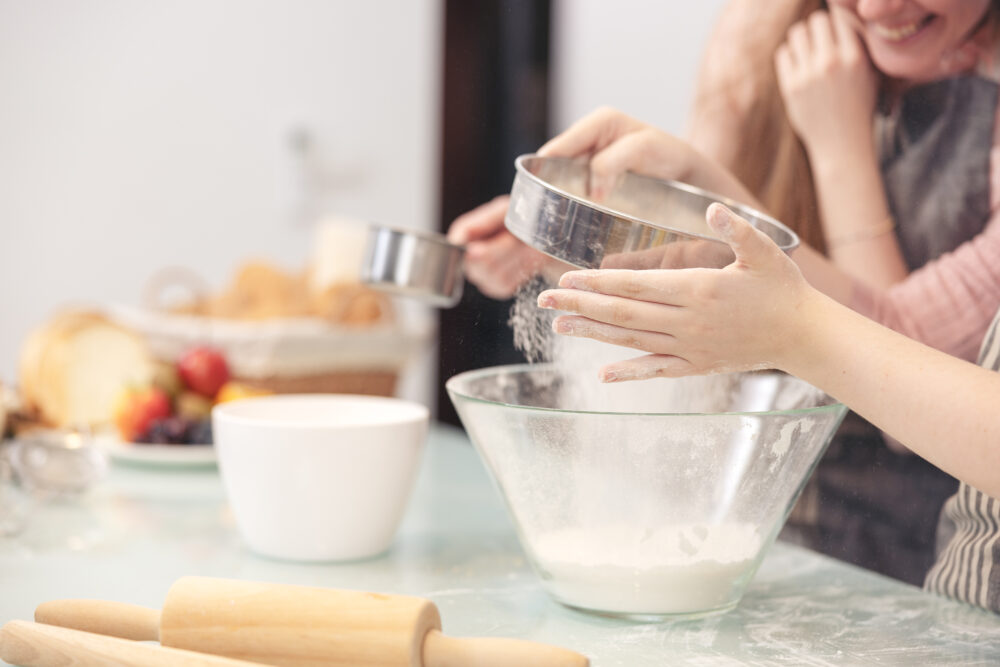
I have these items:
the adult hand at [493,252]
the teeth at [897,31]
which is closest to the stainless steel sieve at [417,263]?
the adult hand at [493,252]

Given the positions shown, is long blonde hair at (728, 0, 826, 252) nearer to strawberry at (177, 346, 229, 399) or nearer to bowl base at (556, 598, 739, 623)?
bowl base at (556, 598, 739, 623)

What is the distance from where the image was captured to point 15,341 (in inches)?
117

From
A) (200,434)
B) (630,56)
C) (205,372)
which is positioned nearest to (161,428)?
(200,434)

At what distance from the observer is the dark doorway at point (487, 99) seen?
232 centimetres

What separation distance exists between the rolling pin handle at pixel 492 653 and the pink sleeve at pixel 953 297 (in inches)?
19.4

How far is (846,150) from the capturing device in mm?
911

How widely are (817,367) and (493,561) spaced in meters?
0.35

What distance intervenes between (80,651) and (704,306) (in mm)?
364

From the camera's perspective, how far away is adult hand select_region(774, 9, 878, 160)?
0.90 metres

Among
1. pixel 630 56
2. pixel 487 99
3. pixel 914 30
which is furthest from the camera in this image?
pixel 487 99

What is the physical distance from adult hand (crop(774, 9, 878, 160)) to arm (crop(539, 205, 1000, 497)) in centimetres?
43

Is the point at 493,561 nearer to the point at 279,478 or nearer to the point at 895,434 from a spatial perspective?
the point at 279,478

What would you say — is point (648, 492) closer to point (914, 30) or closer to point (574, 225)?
point (574, 225)

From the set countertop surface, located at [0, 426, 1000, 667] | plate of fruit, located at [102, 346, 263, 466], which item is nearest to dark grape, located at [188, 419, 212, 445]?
plate of fruit, located at [102, 346, 263, 466]
